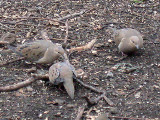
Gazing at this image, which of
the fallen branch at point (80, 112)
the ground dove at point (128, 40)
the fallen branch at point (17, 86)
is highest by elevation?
the ground dove at point (128, 40)

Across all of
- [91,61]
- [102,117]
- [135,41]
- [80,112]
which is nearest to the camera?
[102,117]

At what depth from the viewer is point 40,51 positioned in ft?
19.9

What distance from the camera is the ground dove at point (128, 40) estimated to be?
638 cm

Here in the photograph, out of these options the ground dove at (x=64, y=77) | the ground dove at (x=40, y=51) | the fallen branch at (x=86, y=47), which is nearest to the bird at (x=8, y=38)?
the ground dove at (x=40, y=51)

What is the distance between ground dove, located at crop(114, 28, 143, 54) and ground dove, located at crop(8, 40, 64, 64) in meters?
1.21

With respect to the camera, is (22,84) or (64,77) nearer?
(64,77)

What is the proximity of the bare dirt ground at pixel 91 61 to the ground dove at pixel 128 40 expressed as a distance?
0.16 meters

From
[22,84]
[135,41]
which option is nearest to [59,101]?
[22,84]

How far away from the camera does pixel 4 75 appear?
5613 mm

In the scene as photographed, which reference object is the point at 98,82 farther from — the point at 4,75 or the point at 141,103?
the point at 4,75

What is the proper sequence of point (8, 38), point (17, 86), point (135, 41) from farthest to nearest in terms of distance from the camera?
point (8, 38)
point (135, 41)
point (17, 86)

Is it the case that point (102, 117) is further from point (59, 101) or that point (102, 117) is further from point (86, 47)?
point (86, 47)

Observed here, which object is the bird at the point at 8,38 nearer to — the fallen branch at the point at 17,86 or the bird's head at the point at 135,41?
the fallen branch at the point at 17,86

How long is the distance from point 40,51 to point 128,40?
164cm
